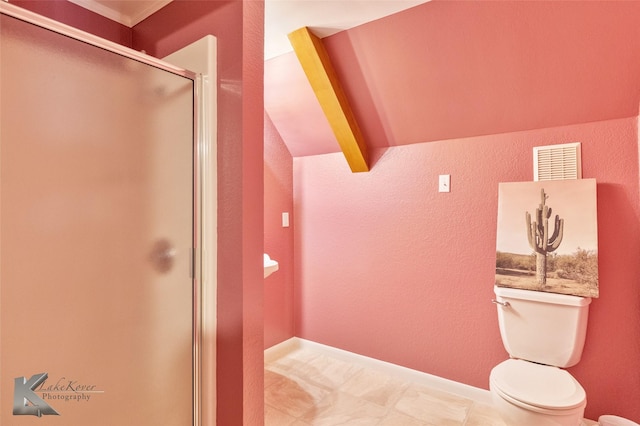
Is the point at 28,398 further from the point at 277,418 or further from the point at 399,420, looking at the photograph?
the point at 399,420

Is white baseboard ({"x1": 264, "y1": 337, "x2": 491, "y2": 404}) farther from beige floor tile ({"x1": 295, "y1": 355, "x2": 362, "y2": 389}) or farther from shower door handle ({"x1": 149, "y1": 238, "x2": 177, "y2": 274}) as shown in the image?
shower door handle ({"x1": 149, "y1": 238, "x2": 177, "y2": 274})

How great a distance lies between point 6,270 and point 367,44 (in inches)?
75.7

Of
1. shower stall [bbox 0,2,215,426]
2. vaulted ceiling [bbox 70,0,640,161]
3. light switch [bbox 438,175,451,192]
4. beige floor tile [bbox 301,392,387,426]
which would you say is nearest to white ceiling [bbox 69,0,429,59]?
vaulted ceiling [bbox 70,0,640,161]

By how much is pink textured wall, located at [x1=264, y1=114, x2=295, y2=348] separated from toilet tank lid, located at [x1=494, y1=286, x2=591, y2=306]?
5.38 ft

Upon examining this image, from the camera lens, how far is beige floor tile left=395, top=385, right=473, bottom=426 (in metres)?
1.92

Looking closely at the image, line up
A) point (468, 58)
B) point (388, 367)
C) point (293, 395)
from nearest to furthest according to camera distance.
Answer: point (468, 58), point (293, 395), point (388, 367)

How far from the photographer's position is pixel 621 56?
1550 millimetres

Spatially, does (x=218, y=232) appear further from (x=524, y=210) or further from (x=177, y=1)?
(x=524, y=210)

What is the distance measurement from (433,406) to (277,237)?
1628 millimetres

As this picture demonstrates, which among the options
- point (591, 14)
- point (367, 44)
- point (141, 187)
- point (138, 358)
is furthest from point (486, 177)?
point (138, 358)

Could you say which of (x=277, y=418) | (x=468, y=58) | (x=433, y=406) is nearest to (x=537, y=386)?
(x=433, y=406)

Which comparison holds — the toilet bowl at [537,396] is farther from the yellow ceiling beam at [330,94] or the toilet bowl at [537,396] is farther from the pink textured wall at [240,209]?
the yellow ceiling beam at [330,94]

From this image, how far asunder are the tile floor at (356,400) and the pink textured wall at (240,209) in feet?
2.58

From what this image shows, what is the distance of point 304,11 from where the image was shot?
1.75 meters
